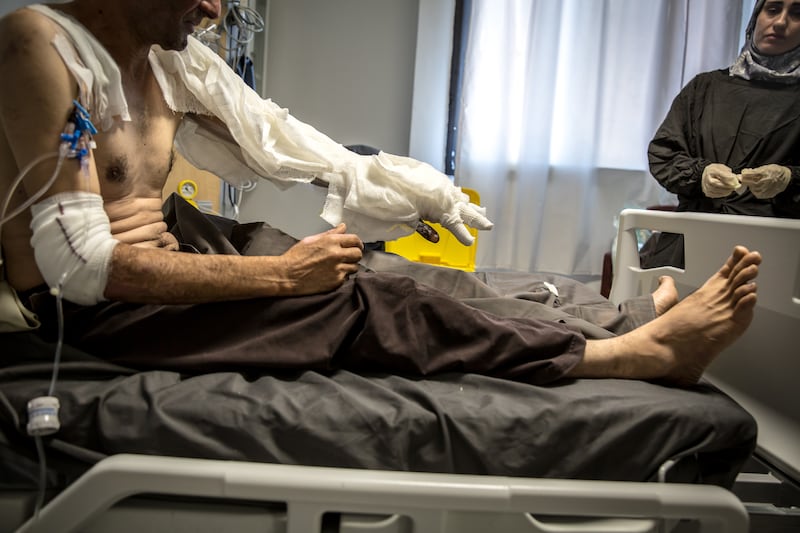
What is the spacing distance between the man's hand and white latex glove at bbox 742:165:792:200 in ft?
4.86

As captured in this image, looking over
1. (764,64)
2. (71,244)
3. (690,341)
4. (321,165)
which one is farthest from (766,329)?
(764,64)

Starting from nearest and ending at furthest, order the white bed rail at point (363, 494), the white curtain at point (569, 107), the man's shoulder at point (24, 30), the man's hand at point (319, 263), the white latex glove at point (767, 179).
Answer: the white bed rail at point (363, 494)
the man's shoulder at point (24, 30)
the man's hand at point (319, 263)
the white latex glove at point (767, 179)
the white curtain at point (569, 107)

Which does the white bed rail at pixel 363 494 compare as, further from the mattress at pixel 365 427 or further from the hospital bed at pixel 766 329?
the hospital bed at pixel 766 329

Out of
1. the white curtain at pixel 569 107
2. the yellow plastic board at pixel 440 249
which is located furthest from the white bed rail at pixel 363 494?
the white curtain at pixel 569 107

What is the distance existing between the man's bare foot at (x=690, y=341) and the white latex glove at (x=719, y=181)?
104cm

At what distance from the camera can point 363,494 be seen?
765mm

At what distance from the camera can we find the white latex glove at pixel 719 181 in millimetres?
1882

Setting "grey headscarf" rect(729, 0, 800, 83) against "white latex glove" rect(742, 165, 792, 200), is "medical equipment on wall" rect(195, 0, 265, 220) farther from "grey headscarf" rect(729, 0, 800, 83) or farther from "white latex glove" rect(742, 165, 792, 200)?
"grey headscarf" rect(729, 0, 800, 83)

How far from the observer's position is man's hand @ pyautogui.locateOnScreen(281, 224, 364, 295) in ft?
3.24

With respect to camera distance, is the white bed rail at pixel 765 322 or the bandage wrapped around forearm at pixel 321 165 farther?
the bandage wrapped around forearm at pixel 321 165

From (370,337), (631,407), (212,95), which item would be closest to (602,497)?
(631,407)

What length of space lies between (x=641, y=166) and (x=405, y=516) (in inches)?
102

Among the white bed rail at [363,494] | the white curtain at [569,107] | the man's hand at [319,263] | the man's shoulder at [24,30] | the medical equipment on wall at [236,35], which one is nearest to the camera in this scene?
the white bed rail at [363,494]

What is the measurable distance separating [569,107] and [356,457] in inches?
96.5
